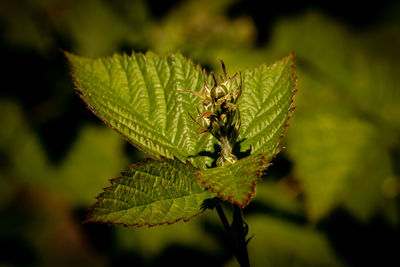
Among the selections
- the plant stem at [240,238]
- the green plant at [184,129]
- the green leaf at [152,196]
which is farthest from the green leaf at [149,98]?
the plant stem at [240,238]

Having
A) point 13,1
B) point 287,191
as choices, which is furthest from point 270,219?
point 13,1

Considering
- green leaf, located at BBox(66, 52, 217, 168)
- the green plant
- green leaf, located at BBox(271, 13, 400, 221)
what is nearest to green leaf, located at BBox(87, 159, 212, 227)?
the green plant

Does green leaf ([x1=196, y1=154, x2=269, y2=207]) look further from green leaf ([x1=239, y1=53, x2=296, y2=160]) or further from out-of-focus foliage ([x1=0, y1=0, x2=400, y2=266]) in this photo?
out-of-focus foliage ([x1=0, y1=0, x2=400, y2=266])

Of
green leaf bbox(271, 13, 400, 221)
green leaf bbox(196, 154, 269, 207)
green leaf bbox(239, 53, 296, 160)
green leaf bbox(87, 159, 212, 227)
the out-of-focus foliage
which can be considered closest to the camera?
green leaf bbox(196, 154, 269, 207)

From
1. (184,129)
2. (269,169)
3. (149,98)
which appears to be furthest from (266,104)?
(269,169)

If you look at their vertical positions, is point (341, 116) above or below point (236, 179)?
below

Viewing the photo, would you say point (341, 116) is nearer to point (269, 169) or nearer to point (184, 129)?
point (269, 169)

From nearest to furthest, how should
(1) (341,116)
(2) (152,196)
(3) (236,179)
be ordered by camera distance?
(3) (236,179) < (2) (152,196) < (1) (341,116)
